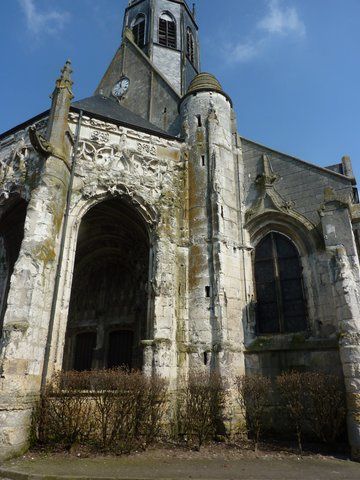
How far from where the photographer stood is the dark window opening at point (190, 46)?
785 inches

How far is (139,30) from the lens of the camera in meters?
19.7

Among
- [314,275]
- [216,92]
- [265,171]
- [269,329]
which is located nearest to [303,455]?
[269,329]

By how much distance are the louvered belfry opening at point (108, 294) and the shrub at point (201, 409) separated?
144 inches

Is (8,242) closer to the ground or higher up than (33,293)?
higher up

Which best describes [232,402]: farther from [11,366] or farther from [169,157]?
[169,157]

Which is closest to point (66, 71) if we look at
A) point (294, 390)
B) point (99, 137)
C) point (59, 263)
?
point (99, 137)

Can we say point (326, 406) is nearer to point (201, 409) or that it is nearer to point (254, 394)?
point (254, 394)

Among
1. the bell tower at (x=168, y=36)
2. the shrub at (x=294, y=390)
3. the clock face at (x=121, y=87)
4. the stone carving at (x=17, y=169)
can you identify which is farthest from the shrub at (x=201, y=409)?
the bell tower at (x=168, y=36)

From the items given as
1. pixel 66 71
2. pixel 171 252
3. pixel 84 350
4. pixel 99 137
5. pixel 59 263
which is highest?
pixel 66 71

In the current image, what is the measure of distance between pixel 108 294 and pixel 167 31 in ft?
48.2

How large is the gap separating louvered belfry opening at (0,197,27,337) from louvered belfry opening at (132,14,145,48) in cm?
1299

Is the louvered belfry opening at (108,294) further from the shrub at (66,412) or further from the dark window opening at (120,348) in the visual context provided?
the shrub at (66,412)

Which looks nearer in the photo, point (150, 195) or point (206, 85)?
point (150, 195)

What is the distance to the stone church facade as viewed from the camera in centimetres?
721
